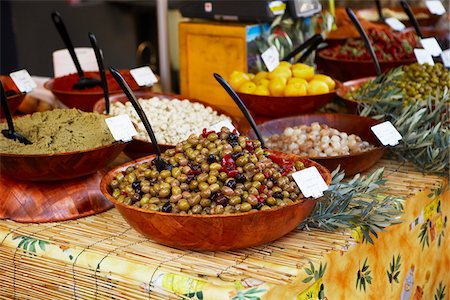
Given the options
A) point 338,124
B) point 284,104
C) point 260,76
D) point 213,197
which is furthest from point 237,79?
point 213,197

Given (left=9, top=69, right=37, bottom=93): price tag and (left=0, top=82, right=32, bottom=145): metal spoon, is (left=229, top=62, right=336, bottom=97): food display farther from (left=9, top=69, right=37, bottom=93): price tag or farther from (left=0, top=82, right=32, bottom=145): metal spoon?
(left=0, top=82, right=32, bottom=145): metal spoon

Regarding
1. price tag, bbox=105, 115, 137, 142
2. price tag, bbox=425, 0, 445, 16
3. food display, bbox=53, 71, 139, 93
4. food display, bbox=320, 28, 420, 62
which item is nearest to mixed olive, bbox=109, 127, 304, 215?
price tag, bbox=105, 115, 137, 142

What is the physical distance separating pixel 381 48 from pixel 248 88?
1.05 m

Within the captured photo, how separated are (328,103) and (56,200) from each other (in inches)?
47.8

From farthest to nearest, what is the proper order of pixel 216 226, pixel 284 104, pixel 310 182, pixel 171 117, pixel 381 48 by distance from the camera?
pixel 381 48 → pixel 284 104 → pixel 171 117 → pixel 310 182 → pixel 216 226

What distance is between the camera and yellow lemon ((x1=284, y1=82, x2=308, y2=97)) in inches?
96.0

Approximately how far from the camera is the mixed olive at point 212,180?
1517 millimetres

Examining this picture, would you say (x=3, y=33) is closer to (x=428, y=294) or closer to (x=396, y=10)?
(x=396, y=10)

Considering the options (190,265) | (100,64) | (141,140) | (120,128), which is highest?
(100,64)

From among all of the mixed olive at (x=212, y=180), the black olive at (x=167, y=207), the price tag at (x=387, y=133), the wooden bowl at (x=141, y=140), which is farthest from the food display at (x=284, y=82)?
the black olive at (x=167, y=207)

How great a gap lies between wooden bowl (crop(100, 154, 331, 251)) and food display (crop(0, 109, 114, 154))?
10.9 inches

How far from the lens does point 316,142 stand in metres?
2.08

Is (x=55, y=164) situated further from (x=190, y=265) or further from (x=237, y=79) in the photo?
(x=237, y=79)

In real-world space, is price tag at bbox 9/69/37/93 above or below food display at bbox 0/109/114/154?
above
